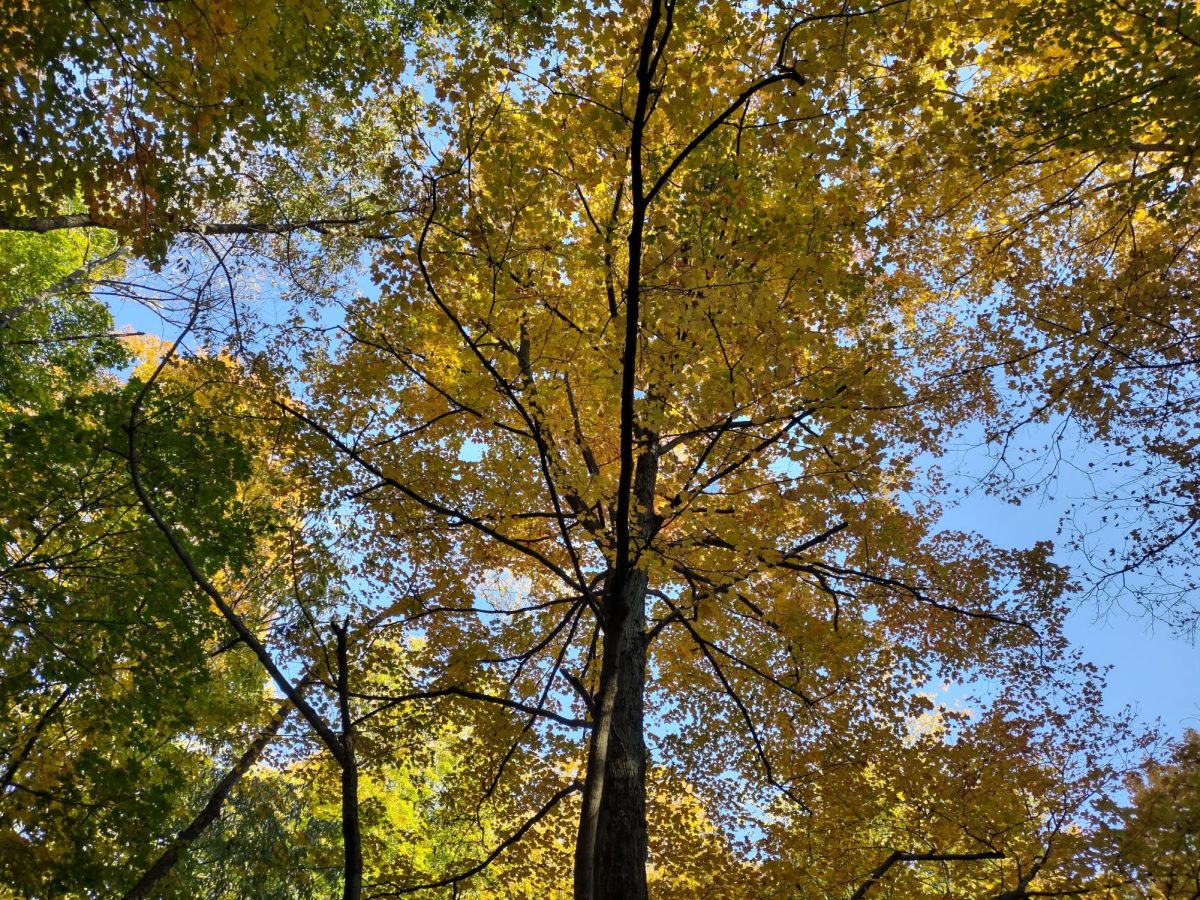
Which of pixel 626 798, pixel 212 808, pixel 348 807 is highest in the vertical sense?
pixel 212 808

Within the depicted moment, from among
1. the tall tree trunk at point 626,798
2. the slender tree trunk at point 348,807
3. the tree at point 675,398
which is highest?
the tree at point 675,398

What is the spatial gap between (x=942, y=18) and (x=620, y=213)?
273 cm

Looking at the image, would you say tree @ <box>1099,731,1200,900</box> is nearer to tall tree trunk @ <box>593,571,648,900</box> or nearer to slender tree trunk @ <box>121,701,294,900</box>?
tall tree trunk @ <box>593,571,648,900</box>

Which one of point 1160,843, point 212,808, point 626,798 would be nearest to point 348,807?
point 626,798

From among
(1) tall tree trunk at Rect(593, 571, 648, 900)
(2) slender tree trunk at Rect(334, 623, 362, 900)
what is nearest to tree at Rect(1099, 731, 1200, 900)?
(1) tall tree trunk at Rect(593, 571, 648, 900)

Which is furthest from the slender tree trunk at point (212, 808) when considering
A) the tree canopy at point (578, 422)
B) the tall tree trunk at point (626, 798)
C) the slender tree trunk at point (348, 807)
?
the slender tree trunk at point (348, 807)

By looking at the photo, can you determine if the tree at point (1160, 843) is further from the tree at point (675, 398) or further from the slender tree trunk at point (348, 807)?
the slender tree trunk at point (348, 807)

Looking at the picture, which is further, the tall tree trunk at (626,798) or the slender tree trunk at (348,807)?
the tall tree trunk at (626,798)

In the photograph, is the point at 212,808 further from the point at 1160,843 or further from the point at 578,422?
the point at 1160,843

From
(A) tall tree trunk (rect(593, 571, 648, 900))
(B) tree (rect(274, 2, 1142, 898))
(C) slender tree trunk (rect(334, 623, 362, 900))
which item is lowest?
(C) slender tree trunk (rect(334, 623, 362, 900))

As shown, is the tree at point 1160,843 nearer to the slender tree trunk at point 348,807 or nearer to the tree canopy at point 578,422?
the tree canopy at point 578,422

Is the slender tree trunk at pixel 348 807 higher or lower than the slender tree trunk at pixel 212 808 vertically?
lower

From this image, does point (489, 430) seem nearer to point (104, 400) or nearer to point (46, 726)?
point (104, 400)

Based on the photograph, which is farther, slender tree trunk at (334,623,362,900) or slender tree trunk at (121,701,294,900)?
slender tree trunk at (121,701,294,900)
